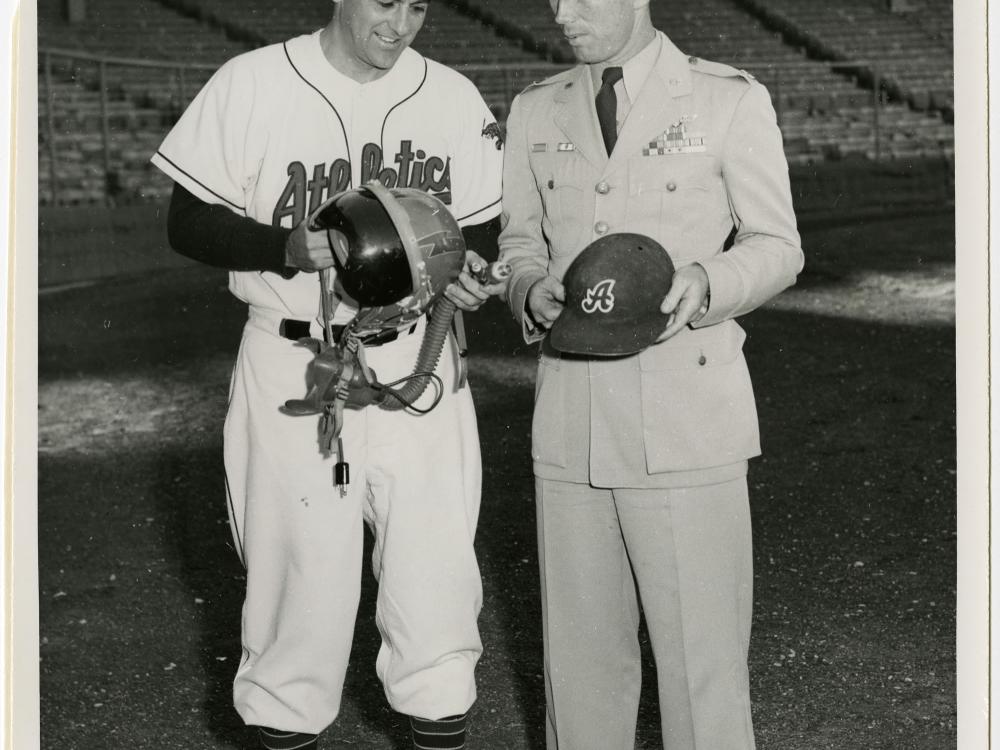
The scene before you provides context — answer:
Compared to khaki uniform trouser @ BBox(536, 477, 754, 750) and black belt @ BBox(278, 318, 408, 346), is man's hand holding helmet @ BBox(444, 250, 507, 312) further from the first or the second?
khaki uniform trouser @ BBox(536, 477, 754, 750)

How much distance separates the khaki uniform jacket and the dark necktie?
25mm

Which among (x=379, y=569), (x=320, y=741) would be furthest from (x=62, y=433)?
(x=379, y=569)

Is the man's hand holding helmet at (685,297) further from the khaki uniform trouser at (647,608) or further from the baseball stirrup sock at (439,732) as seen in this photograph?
the baseball stirrup sock at (439,732)

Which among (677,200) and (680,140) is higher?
(680,140)

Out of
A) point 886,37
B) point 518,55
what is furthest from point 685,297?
point 886,37

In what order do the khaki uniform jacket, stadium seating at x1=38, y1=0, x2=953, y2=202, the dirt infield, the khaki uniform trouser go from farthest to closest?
stadium seating at x1=38, y1=0, x2=953, y2=202
the dirt infield
the khaki uniform trouser
the khaki uniform jacket

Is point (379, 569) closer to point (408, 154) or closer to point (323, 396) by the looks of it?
point (323, 396)

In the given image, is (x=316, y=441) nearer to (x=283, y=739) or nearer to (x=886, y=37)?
(x=283, y=739)

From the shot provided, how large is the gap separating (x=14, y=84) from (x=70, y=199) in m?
14.1

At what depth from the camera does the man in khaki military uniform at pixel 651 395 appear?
3.33 m

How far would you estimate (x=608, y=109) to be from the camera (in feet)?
11.4

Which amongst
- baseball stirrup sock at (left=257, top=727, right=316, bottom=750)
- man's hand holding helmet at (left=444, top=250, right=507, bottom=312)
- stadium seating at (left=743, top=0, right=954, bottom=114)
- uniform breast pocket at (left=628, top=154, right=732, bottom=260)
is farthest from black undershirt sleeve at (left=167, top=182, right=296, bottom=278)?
stadium seating at (left=743, top=0, right=954, bottom=114)

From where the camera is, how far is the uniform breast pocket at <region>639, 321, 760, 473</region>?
11.1 feet

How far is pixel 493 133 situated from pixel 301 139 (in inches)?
20.7
